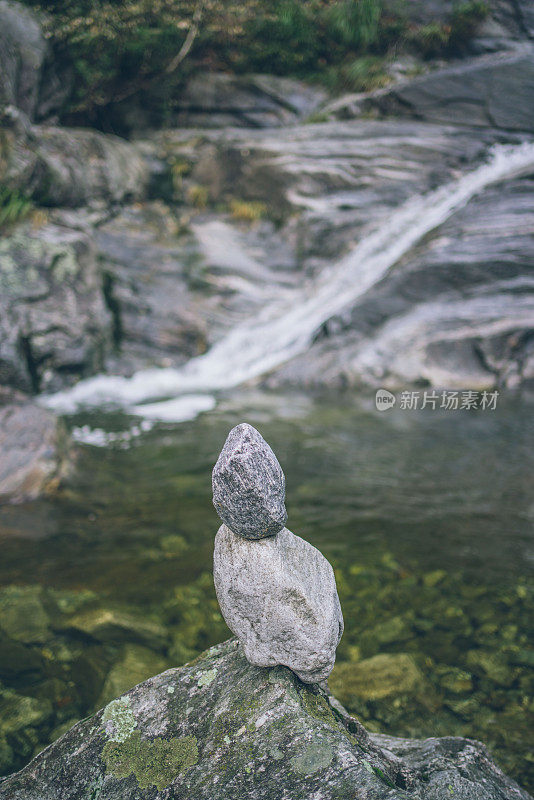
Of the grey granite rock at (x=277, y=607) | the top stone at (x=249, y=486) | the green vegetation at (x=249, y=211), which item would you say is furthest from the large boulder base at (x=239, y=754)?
the green vegetation at (x=249, y=211)

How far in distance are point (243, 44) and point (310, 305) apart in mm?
10911

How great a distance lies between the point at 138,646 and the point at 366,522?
3.06 m

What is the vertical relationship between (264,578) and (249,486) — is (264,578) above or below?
below

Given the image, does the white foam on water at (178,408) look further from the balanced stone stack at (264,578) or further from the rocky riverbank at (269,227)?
the balanced stone stack at (264,578)

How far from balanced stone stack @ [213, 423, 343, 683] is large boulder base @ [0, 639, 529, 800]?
7.1 inches

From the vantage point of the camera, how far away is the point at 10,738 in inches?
117

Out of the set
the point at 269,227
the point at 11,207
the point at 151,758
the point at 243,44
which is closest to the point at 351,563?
the point at 151,758

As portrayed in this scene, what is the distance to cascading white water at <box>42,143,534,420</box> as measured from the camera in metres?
12.4

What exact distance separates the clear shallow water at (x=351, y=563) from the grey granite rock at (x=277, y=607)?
52.5 inches

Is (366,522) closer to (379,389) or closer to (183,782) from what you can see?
(183,782)

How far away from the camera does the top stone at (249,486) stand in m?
2.27

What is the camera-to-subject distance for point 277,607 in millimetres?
2363

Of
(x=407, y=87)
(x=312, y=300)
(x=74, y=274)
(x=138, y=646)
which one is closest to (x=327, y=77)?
(x=407, y=87)

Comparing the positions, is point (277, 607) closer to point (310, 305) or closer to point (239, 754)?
point (239, 754)
